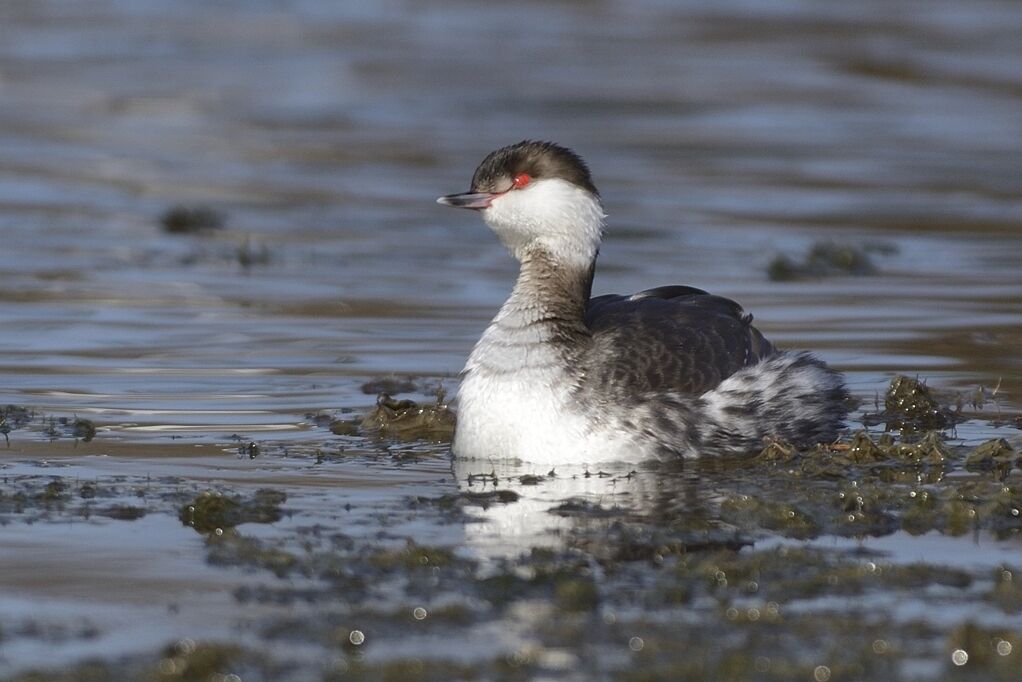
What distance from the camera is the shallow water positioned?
21.5 ft

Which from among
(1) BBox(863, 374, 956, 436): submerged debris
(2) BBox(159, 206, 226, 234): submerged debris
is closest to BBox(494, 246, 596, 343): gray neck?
(1) BBox(863, 374, 956, 436): submerged debris

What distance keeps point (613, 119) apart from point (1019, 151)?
4953 mm

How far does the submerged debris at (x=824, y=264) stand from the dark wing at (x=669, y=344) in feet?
15.1

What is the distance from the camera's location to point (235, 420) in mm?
10320

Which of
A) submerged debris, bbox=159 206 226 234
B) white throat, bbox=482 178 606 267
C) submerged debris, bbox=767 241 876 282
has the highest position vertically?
submerged debris, bbox=159 206 226 234

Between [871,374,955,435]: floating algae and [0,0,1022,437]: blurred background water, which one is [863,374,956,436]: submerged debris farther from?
[0,0,1022,437]: blurred background water

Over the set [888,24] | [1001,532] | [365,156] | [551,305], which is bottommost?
[1001,532]

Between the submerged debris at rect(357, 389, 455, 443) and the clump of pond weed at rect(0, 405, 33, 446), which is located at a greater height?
the submerged debris at rect(357, 389, 455, 443)

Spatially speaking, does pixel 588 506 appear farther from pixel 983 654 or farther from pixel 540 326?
pixel 983 654

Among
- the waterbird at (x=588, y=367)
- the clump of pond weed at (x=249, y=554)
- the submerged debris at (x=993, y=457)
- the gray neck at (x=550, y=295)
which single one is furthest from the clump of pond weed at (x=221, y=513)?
the submerged debris at (x=993, y=457)

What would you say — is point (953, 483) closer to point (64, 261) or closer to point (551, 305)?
point (551, 305)

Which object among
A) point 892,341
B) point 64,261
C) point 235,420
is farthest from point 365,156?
point 235,420

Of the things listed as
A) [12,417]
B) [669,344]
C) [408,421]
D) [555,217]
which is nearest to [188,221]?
[12,417]

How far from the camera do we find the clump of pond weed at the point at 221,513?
25.4 feet
